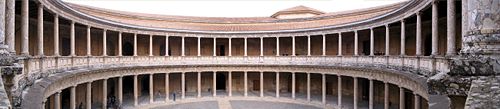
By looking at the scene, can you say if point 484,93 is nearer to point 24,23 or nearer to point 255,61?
point 24,23

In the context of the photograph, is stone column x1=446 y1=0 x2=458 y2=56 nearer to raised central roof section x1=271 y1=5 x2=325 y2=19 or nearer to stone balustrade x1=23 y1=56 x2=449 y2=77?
stone balustrade x1=23 y1=56 x2=449 y2=77

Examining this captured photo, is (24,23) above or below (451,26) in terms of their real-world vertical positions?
above

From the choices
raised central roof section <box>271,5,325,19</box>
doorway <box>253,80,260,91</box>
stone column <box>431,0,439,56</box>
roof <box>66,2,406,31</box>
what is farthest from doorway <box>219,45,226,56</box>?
stone column <box>431,0,439,56</box>

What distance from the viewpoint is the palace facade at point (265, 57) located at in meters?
6.49

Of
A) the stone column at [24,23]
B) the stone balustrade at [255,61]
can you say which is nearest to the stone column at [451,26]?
the stone balustrade at [255,61]

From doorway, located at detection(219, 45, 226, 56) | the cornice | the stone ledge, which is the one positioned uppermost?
the cornice

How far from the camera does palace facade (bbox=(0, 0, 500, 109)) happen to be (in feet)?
21.3

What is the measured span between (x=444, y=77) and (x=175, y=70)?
1070 inches

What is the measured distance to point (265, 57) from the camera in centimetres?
3281

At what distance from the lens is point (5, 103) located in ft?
19.3

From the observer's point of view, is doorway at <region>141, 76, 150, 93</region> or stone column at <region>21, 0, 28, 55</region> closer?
stone column at <region>21, 0, 28, 55</region>

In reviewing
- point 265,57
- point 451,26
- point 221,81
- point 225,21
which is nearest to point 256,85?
point 221,81

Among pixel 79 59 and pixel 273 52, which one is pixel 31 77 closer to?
pixel 79 59

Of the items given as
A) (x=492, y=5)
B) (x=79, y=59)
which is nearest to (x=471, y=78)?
(x=492, y=5)
